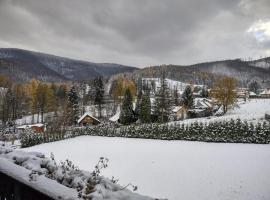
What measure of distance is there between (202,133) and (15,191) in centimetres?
2244

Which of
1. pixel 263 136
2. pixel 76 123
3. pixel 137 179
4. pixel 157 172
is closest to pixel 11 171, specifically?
pixel 137 179

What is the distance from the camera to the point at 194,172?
1271 centimetres

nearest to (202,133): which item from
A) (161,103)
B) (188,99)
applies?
(161,103)

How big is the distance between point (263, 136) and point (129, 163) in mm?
11169

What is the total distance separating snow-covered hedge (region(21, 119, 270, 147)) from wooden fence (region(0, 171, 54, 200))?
20.7 metres

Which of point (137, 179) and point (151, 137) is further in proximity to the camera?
point (151, 137)

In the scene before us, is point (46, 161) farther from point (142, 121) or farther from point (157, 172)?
point (142, 121)

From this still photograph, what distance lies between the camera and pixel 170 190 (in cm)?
1048

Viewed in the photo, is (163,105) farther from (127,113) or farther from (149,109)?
(127,113)

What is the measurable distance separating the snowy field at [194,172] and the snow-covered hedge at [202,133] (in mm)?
3716

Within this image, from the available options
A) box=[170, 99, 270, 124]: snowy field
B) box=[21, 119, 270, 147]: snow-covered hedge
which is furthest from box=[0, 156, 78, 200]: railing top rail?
box=[170, 99, 270, 124]: snowy field

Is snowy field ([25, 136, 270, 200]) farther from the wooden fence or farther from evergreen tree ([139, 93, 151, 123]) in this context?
evergreen tree ([139, 93, 151, 123])

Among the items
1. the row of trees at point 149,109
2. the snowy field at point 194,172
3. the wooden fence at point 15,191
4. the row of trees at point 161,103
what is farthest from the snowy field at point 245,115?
the wooden fence at point 15,191

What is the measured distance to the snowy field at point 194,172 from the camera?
10.0 m
